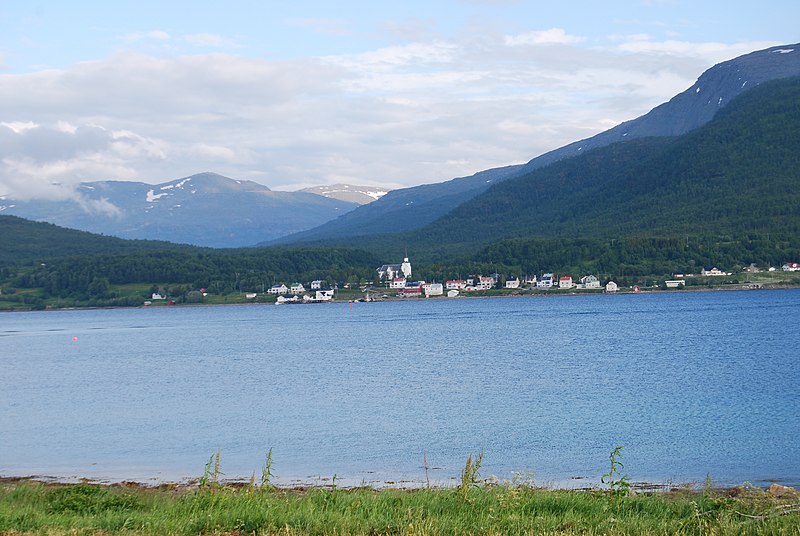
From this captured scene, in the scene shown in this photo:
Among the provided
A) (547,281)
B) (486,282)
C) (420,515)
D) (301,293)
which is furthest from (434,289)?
(420,515)

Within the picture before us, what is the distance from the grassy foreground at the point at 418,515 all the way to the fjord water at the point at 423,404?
918cm

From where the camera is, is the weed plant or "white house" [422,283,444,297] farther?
"white house" [422,283,444,297]

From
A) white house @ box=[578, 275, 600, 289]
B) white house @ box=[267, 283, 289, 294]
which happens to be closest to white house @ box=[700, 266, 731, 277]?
white house @ box=[578, 275, 600, 289]

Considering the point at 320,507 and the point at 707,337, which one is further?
the point at 707,337

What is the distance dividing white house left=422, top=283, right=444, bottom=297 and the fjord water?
227 ft

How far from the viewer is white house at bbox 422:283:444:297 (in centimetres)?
15600

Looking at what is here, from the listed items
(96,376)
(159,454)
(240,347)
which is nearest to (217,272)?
(240,347)

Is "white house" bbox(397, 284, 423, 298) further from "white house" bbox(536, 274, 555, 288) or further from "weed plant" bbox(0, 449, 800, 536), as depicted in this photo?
"weed plant" bbox(0, 449, 800, 536)

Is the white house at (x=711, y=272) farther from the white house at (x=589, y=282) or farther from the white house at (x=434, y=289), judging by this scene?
the white house at (x=434, y=289)

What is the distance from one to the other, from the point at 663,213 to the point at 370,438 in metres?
157

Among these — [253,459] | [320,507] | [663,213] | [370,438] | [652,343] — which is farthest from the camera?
[663,213]

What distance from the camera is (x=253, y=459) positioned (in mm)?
27234

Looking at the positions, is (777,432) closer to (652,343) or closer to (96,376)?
(652,343)

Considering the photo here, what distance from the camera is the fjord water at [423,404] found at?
84.5ft
